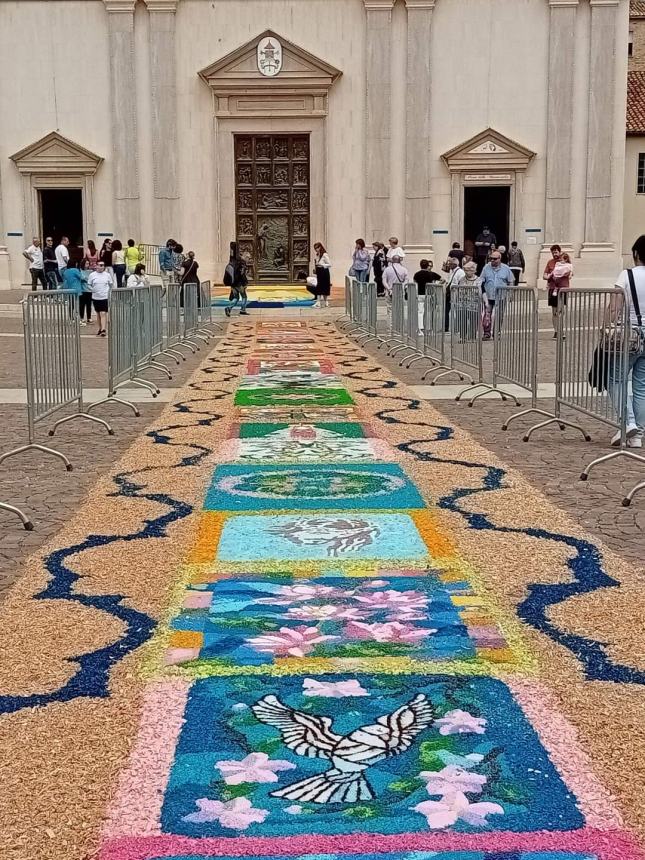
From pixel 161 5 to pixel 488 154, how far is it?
10788mm

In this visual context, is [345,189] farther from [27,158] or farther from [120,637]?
[120,637]

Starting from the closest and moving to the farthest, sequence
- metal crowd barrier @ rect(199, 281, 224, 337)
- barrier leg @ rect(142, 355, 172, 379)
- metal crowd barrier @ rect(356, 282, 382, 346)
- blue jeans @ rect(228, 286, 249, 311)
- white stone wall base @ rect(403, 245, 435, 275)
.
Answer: barrier leg @ rect(142, 355, 172, 379), metal crowd barrier @ rect(356, 282, 382, 346), metal crowd barrier @ rect(199, 281, 224, 337), blue jeans @ rect(228, 286, 249, 311), white stone wall base @ rect(403, 245, 435, 275)

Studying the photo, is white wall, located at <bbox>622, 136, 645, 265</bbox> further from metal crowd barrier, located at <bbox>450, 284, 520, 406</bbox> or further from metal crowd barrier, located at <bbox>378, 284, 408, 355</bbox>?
metal crowd barrier, located at <bbox>450, 284, 520, 406</bbox>

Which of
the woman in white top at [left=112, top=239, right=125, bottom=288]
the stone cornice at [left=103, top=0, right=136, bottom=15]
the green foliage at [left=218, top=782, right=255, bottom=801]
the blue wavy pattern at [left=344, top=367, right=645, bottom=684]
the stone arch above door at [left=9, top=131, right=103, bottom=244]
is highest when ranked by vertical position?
the stone cornice at [left=103, top=0, right=136, bottom=15]

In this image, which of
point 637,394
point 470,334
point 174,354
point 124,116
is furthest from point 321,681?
point 124,116

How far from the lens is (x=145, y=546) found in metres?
5.67

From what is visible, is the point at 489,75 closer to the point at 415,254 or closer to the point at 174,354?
the point at 415,254

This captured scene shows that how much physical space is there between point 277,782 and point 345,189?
3222cm

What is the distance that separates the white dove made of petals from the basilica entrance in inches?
1248

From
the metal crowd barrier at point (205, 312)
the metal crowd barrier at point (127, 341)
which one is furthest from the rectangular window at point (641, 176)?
the metal crowd barrier at point (127, 341)

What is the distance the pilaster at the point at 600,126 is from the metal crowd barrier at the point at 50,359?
26.2 meters

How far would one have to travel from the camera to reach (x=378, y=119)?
3325 centimetres

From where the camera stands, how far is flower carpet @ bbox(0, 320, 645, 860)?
2824 mm

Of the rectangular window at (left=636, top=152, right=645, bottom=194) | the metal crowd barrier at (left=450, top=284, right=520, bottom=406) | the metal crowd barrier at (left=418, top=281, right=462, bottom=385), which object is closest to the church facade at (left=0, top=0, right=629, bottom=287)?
the rectangular window at (left=636, top=152, right=645, bottom=194)
